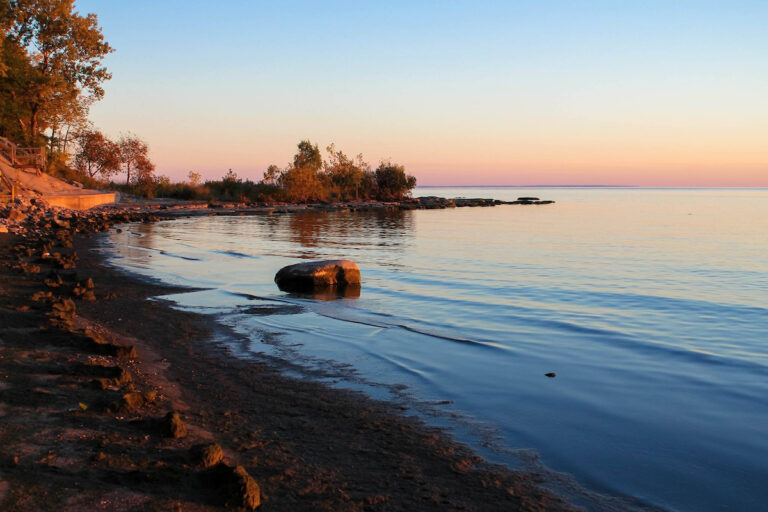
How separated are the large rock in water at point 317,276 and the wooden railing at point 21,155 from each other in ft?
119

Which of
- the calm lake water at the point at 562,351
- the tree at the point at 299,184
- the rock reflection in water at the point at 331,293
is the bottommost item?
the calm lake water at the point at 562,351

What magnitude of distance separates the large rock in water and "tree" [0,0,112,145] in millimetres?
38412

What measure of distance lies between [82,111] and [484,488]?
60564 millimetres

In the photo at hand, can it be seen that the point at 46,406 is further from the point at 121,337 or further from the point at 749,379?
the point at 749,379

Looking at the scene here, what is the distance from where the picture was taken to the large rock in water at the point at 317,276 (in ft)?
53.1

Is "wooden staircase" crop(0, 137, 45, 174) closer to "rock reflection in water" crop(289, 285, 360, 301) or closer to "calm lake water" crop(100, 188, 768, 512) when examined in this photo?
"calm lake water" crop(100, 188, 768, 512)

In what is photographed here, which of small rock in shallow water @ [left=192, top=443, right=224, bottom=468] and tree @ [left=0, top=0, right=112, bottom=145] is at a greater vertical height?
tree @ [left=0, top=0, right=112, bottom=145]

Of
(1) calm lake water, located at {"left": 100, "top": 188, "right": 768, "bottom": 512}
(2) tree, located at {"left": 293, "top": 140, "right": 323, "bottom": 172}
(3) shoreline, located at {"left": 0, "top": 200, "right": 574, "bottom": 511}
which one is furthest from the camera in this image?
(2) tree, located at {"left": 293, "top": 140, "right": 323, "bottom": 172}

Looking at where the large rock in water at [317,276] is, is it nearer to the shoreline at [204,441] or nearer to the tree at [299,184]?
the shoreline at [204,441]

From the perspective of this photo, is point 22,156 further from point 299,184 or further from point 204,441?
point 204,441

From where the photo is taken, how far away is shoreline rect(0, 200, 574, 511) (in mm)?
4484

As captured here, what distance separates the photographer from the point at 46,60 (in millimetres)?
47812

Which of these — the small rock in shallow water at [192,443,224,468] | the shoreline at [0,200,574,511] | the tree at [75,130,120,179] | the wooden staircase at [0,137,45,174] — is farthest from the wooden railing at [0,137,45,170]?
the small rock in shallow water at [192,443,224,468]

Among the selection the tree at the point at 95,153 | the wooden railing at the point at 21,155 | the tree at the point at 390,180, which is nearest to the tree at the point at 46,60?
the wooden railing at the point at 21,155
